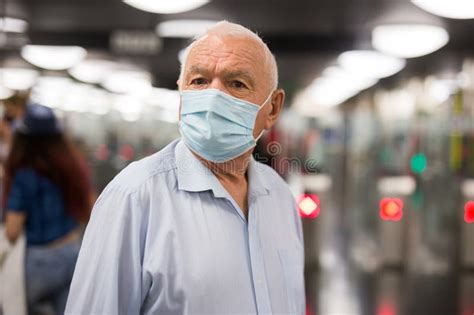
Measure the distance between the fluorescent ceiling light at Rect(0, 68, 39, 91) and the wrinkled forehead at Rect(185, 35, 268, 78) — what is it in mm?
2726

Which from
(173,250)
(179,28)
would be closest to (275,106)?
(173,250)

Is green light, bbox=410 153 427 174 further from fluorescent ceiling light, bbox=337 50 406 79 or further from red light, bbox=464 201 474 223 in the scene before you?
fluorescent ceiling light, bbox=337 50 406 79

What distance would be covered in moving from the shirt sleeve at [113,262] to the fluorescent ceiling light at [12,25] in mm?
2899

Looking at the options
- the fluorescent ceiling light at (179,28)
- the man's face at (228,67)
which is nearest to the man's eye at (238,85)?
the man's face at (228,67)

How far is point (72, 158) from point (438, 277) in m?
3.28

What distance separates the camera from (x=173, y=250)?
122cm

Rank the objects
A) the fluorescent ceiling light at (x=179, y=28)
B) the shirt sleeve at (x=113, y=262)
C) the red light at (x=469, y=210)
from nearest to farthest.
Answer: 1. the shirt sleeve at (x=113, y=262)
2. the fluorescent ceiling light at (x=179, y=28)
3. the red light at (x=469, y=210)

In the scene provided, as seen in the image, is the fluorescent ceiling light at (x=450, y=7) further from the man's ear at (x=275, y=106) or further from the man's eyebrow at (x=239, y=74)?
the man's eyebrow at (x=239, y=74)

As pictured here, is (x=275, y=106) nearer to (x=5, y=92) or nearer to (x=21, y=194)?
(x=21, y=194)

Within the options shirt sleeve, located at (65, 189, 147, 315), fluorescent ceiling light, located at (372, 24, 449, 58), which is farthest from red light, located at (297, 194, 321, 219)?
shirt sleeve, located at (65, 189, 147, 315)

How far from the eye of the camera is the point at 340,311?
4242 mm

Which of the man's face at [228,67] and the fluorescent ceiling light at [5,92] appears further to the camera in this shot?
the fluorescent ceiling light at [5,92]

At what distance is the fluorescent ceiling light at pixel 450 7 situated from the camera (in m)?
3.58

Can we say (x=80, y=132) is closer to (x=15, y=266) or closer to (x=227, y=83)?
(x=15, y=266)
